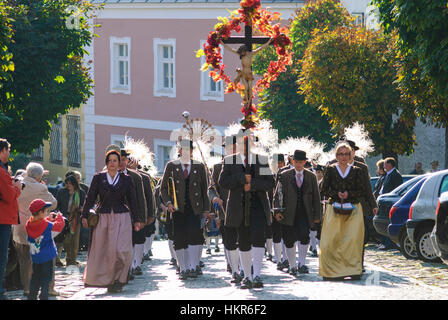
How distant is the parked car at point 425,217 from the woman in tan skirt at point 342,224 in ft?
10.2

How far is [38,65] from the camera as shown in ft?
72.3

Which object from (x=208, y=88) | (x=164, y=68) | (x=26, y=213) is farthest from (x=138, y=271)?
(x=164, y=68)

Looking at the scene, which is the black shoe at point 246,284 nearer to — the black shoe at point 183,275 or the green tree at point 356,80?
the black shoe at point 183,275

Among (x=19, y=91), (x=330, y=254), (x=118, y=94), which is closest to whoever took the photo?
(x=330, y=254)

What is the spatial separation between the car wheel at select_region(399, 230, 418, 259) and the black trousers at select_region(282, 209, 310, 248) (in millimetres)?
3121

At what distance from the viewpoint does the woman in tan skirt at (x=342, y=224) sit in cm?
1359

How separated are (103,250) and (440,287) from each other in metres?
4.28

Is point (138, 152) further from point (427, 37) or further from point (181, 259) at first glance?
point (427, 37)

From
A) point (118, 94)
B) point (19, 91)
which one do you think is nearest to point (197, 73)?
point (118, 94)

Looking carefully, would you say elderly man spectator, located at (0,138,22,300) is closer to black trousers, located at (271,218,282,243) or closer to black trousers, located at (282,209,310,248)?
black trousers, located at (282,209,310,248)

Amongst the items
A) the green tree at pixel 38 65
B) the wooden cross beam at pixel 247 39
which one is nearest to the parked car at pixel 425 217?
the wooden cross beam at pixel 247 39

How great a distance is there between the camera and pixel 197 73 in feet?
119
